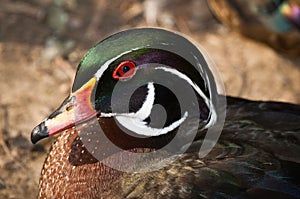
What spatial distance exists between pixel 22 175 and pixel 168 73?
1407 mm

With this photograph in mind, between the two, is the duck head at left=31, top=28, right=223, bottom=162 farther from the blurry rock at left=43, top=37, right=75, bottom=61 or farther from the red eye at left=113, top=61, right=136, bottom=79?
the blurry rock at left=43, top=37, right=75, bottom=61

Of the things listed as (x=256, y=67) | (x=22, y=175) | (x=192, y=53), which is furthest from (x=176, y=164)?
(x=256, y=67)

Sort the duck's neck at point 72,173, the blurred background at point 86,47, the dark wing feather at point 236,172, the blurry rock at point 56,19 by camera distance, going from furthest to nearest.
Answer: the blurry rock at point 56,19, the blurred background at point 86,47, the duck's neck at point 72,173, the dark wing feather at point 236,172

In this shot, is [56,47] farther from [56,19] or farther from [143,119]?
[143,119]

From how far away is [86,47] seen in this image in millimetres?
4789

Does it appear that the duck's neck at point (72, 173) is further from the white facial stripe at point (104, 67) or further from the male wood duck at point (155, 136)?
the white facial stripe at point (104, 67)

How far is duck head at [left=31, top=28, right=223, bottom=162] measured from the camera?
2.68 meters

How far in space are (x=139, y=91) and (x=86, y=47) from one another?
2.06 m

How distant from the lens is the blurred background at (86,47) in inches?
169

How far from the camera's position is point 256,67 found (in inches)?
187

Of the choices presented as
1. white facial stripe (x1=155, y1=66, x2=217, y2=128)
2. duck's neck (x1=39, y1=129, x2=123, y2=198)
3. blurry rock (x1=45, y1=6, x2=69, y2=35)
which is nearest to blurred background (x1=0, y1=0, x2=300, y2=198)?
blurry rock (x1=45, y1=6, x2=69, y2=35)

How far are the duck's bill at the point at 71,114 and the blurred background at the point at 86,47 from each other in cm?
130

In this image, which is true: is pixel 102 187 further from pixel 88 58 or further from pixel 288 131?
pixel 288 131

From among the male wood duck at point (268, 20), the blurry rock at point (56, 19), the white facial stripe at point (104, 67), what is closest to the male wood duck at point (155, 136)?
the white facial stripe at point (104, 67)
